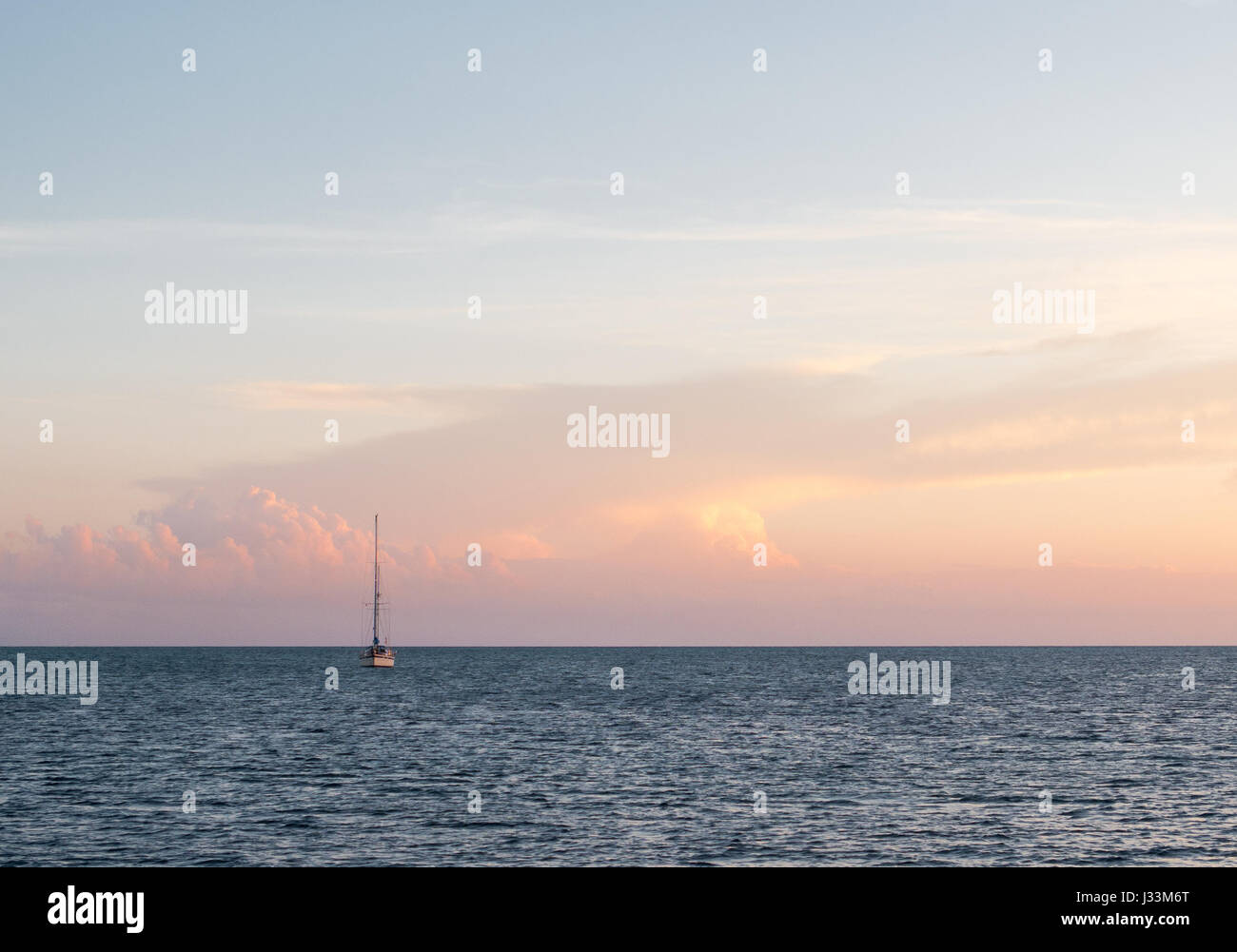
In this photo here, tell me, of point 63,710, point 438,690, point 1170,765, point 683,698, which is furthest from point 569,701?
point 1170,765

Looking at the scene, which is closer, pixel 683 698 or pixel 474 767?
pixel 474 767

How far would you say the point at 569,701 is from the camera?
403 ft

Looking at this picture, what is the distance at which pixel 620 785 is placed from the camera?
5675 centimetres

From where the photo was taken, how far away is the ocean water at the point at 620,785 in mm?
41969

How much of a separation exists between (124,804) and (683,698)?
83.8m

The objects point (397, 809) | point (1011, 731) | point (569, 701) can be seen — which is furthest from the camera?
point (569, 701)

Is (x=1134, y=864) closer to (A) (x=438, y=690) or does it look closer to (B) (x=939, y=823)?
(B) (x=939, y=823)

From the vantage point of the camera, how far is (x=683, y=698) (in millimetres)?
129750

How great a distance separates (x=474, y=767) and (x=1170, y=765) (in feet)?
128

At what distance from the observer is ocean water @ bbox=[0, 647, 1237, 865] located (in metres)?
42.0

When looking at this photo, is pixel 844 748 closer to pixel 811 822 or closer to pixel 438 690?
pixel 811 822
